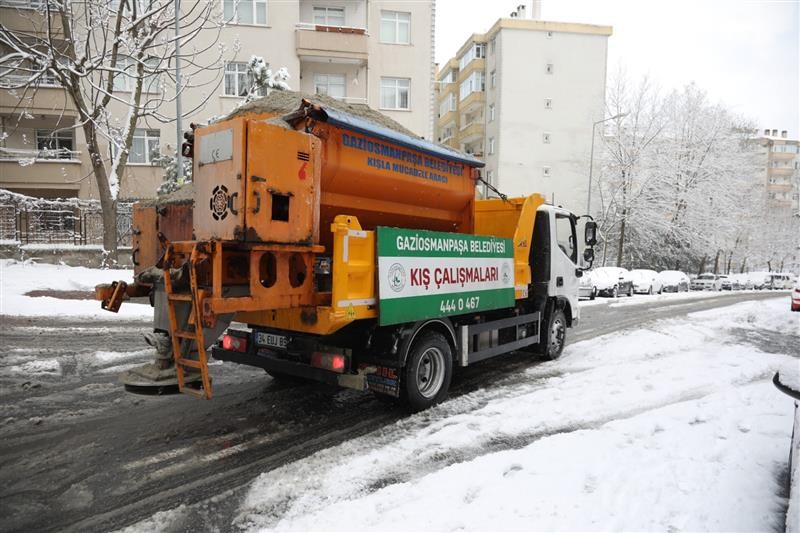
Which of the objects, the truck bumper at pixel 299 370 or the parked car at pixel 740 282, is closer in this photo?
the truck bumper at pixel 299 370

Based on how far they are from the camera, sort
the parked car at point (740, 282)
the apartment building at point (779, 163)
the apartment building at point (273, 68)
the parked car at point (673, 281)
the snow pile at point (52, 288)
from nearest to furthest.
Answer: the snow pile at point (52, 288) → the apartment building at point (273, 68) → the parked car at point (673, 281) → the parked car at point (740, 282) → the apartment building at point (779, 163)

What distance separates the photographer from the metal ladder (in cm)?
380

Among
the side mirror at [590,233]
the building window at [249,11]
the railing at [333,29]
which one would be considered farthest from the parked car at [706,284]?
the side mirror at [590,233]

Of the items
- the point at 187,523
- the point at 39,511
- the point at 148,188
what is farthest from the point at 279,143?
the point at 148,188

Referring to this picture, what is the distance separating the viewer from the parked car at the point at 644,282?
26391 mm

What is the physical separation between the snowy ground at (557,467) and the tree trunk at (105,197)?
52.0ft

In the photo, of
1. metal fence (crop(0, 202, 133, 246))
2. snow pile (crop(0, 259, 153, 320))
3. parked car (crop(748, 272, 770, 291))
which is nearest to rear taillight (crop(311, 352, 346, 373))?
snow pile (crop(0, 259, 153, 320))

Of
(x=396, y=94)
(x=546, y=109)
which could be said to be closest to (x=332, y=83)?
(x=396, y=94)

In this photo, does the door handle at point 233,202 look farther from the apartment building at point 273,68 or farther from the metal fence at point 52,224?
the apartment building at point 273,68

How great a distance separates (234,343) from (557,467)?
3492 mm

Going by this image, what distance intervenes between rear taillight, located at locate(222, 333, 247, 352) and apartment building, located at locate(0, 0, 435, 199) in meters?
19.8

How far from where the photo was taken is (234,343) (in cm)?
554

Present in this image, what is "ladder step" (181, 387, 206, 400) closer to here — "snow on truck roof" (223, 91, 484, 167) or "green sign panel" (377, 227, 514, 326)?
"green sign panel" (377, 227, 514, 326)

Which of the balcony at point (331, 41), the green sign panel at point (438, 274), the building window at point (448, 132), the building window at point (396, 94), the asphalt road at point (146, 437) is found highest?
the building window at point (448, 132)
